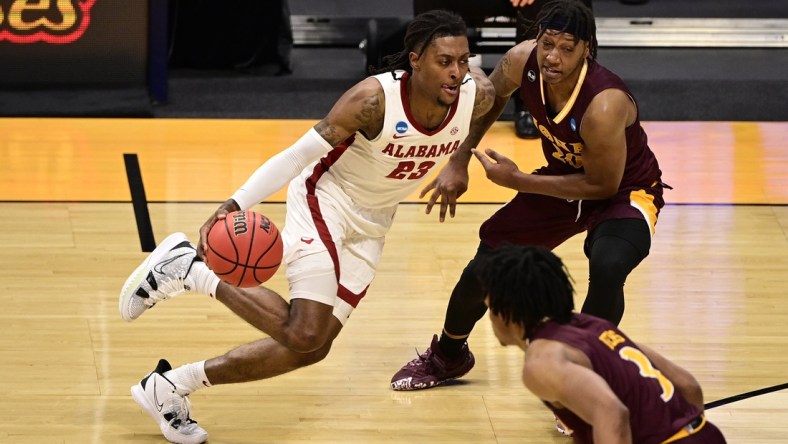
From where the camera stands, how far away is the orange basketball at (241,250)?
4453mm

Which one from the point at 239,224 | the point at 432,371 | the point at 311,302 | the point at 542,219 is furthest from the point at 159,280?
the point at 542,219

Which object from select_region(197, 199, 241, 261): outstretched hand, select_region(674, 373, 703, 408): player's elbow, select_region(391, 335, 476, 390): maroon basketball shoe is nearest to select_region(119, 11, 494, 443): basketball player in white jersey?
select_region(197, 199, 241, 261): outstretched hand

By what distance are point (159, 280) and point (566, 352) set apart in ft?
7.32

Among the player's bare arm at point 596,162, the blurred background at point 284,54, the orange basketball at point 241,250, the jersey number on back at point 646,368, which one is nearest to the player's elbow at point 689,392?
the jersey number on back at point 646,368

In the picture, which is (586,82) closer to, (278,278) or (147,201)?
(278,278)

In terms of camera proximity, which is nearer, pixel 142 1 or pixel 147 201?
pixel 147 201

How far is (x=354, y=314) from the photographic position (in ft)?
19.3

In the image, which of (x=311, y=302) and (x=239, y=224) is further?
(x=311, y=302)

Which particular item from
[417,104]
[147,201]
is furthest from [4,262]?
[417,104]

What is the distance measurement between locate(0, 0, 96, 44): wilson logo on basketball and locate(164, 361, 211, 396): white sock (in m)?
4.76

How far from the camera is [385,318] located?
583cm

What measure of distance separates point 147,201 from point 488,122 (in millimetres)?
2851

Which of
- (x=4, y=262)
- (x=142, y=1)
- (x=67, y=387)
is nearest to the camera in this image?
(x=67, y=387)

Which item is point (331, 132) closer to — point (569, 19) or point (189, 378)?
point (569, 19)
